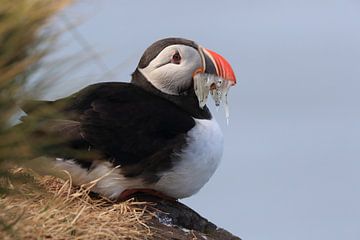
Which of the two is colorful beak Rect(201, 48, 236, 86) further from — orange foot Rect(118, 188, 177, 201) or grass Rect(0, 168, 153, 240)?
grass Rect(0, 168, 153, 240)

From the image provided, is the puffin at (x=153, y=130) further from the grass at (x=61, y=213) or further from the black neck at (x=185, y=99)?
the grass at (x=61, y=213)

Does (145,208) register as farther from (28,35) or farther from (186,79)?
(28,35)

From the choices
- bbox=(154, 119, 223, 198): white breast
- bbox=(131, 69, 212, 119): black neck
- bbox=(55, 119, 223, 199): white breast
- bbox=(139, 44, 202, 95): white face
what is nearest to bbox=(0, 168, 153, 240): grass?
bbox=(55, 119, 223, 199): white breast

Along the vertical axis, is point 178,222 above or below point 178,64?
below

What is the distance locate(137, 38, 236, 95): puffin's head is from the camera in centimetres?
693

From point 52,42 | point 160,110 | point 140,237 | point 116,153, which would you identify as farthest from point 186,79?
point 52,42

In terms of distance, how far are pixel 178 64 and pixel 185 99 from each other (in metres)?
0.25

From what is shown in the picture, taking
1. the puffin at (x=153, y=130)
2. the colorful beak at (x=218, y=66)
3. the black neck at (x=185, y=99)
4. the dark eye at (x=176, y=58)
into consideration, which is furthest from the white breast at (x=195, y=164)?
the dark eye at (x=176, y=58)

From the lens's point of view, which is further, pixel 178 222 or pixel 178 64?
pixel 178 64

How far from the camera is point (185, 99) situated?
7.07 metres

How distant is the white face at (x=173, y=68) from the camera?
274 inches

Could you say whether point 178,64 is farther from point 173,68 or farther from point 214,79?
point 214,79

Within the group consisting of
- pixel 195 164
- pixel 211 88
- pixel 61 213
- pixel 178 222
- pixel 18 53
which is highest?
pixel 18 53

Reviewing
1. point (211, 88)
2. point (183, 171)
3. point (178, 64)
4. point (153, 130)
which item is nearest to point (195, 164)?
point (183, 171)
